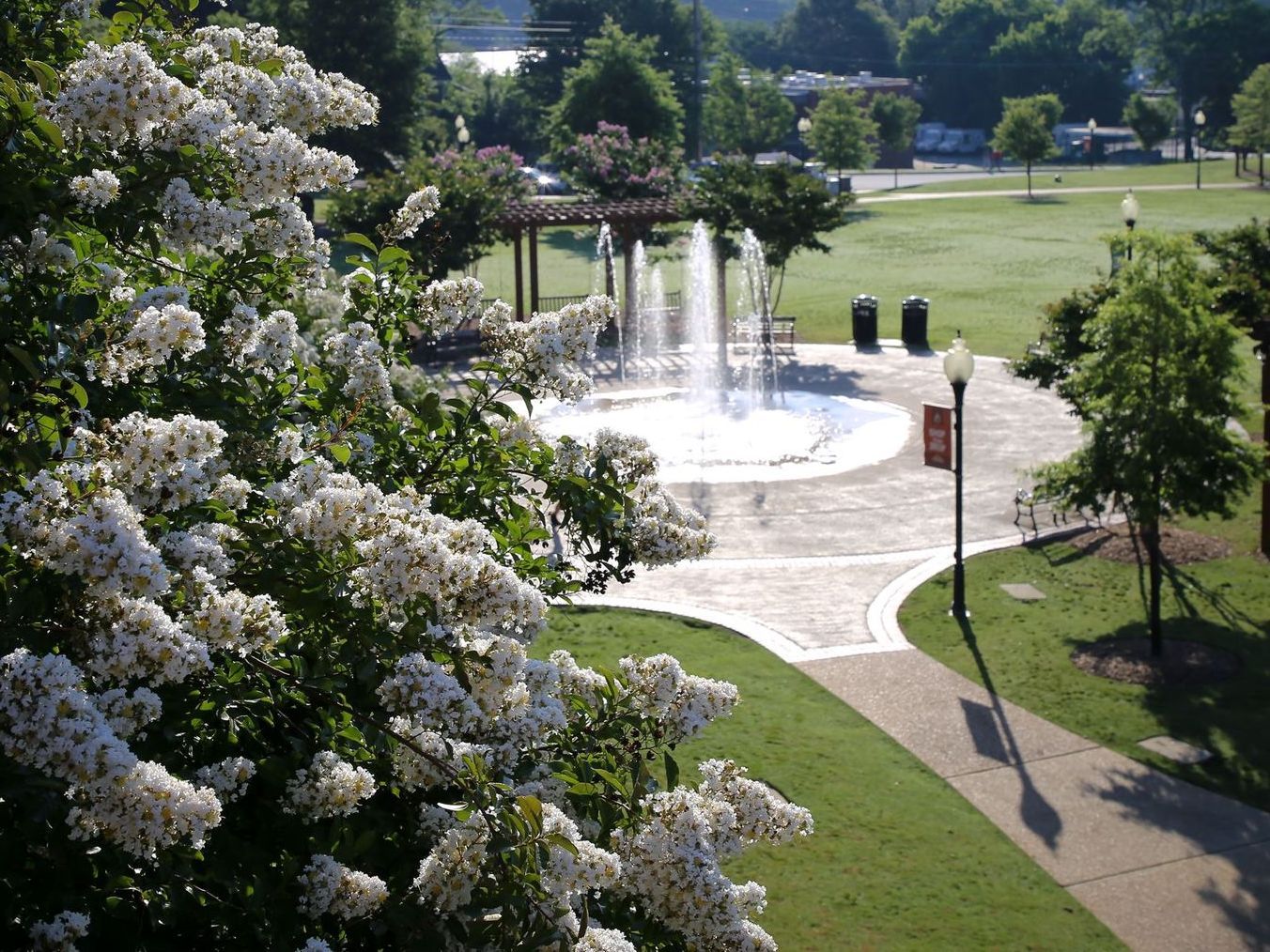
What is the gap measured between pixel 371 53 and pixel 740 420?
33822mm

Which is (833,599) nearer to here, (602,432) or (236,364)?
(602,432)

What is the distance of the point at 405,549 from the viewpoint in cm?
493

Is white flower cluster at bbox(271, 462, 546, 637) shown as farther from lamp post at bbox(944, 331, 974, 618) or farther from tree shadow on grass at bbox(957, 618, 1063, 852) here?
lamp post at bbox(944, 331, 974, 618)

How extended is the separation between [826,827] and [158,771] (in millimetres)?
8948

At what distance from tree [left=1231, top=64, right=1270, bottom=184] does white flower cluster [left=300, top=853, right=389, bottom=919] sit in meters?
67.8

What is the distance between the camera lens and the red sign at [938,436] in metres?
18.7

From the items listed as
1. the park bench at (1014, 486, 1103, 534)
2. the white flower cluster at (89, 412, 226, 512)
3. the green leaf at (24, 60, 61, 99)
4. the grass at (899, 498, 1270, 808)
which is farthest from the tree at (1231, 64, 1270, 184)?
the white flower cluster at (89, 412, 226, 512)

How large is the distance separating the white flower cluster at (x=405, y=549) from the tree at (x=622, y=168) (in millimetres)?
39053

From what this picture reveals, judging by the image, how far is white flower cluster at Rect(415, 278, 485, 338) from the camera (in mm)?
7551

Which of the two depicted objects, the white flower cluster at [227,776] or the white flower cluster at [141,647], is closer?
the white flower cluster at [141,647]

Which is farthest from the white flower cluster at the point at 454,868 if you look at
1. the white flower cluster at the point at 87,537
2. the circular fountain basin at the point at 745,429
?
the circular fountain basin at the point at 745,429

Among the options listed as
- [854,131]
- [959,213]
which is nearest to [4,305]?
[959,213]

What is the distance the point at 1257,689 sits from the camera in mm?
15117

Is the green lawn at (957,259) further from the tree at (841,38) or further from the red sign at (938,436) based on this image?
the tree at (841,38)
